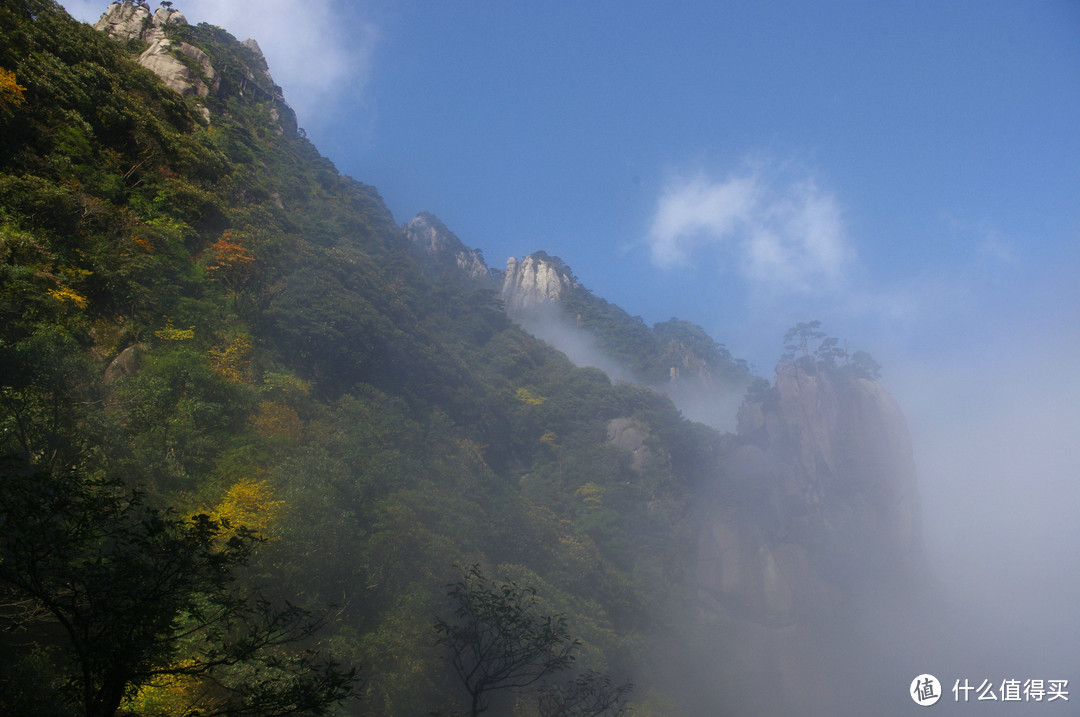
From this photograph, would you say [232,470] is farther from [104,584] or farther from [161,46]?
[161,46]

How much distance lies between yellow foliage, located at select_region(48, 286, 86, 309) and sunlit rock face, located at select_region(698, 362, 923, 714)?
41.5 m

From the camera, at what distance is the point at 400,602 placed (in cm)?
2097

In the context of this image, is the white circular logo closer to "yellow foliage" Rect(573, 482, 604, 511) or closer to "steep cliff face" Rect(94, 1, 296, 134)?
"yellow foliage" Rect(573, 482, 604, 511)

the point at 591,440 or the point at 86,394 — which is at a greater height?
the point at 591,440

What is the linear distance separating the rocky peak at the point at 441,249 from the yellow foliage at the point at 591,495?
42.6m

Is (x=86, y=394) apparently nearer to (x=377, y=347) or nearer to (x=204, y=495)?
(x=204, y=495)

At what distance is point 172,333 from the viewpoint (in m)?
19.7

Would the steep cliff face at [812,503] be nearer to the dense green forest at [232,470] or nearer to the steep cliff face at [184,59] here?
the dense green forest at [232,470]

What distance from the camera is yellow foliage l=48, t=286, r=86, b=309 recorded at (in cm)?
1490

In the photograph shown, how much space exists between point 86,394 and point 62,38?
15022 mm

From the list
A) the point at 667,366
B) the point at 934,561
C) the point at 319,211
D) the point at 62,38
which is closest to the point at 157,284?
the point at 62,38

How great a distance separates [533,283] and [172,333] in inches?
2733

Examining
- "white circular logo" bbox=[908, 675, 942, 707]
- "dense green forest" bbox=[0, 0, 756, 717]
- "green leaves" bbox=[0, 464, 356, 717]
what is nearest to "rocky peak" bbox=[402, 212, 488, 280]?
"dense green forest" bbox=[0, 0, 756, 717]

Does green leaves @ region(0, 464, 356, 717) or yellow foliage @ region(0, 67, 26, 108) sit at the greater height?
yellow foliage @ region(0, 67, 26, 108)
